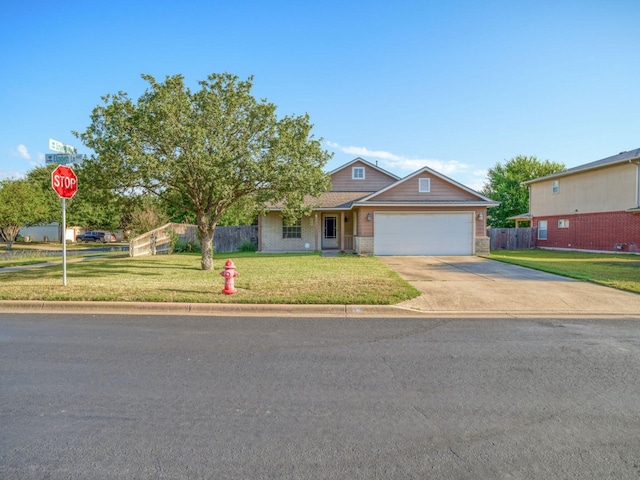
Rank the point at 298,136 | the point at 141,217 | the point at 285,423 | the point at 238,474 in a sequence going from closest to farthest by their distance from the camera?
the point at 238,474, the point at 285,423, the point at 298,136, the point at 141,217

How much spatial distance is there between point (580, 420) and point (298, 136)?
36.8ft

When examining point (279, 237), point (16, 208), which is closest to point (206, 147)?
point (279, 237)

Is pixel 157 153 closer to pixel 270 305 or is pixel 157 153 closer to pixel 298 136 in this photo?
pixel 298 136

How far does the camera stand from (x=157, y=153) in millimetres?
11969

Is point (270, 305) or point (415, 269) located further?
point (415, 269)

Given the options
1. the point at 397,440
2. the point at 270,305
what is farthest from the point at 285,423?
the point at 270,305

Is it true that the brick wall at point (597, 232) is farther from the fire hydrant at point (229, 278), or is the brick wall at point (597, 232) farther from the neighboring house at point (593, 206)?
the fire hydrant at point (229, 278)

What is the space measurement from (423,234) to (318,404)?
1771 centimetres

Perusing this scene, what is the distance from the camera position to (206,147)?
Result: 11977 millimetres

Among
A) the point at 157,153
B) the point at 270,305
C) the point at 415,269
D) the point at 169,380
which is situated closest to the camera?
the point at 169,380

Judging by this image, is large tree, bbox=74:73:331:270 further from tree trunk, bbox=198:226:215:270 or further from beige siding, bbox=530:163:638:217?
beige siding, bbox=530:163:638:217

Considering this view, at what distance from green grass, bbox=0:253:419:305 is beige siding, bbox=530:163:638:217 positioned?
702 inches

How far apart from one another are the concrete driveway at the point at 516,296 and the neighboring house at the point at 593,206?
1377cm

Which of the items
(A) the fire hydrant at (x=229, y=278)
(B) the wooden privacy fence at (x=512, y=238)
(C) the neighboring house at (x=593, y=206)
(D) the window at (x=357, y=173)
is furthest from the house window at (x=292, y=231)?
(C) the neighboring house at (x=593, y=206)
